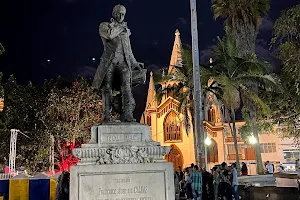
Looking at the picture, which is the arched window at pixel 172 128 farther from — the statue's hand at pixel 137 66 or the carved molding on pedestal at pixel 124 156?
the carved molding on pedestal at pixel 124 156

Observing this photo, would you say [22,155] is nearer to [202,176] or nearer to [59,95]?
[59,95]

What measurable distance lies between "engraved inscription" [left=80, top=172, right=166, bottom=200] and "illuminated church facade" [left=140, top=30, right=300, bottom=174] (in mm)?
30647

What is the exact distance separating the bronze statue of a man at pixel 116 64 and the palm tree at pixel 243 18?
18.2m

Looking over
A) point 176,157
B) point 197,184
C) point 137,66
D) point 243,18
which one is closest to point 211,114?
point 176,157

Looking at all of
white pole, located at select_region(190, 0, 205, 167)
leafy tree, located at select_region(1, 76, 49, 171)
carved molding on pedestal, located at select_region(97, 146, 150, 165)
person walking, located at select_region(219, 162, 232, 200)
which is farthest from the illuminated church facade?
carved molding on pedestal, located at select_region(97, 146, 150, 165)

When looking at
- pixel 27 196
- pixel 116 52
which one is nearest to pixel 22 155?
pixel 27 196

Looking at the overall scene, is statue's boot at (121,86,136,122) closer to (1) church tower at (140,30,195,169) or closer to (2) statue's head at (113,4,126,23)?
A: (2) statue's head at (113,4,126,23)

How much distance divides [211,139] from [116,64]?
34350 mm

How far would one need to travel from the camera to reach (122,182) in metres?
5.48

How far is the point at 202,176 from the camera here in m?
13.0

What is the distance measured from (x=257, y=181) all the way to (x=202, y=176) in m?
5.49

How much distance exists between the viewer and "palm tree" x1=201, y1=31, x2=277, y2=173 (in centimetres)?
1841

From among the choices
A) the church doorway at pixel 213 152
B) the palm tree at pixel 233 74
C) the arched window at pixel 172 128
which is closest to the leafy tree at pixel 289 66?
the palm tree at pixel 233 74

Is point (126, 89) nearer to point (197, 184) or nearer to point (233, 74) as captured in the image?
point (197, 184)
